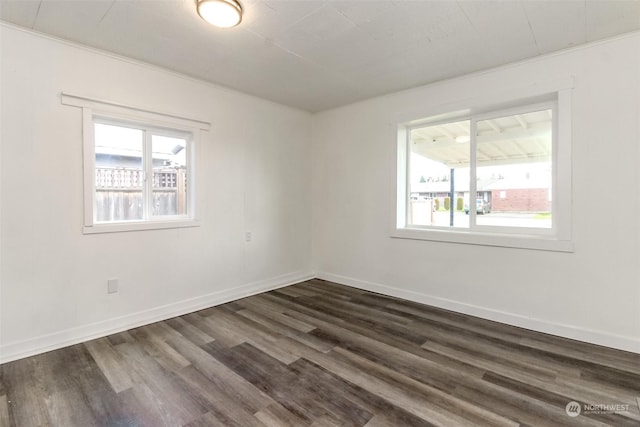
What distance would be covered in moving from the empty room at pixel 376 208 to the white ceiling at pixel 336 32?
0.07ft

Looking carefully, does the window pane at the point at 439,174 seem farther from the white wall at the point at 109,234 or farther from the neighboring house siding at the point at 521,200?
the white wall at the point at 109,234

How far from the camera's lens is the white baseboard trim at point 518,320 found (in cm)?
253

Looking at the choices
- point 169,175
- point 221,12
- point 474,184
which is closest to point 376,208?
point 474,184

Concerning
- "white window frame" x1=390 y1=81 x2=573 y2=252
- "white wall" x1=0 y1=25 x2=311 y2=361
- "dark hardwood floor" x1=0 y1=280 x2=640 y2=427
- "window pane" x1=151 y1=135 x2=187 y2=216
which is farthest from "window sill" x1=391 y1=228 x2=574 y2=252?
"window pane" x1=151 y1=135 x2=187 y2=216

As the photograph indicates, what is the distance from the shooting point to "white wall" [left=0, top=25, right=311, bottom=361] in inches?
94.7

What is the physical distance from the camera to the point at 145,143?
3.21 meters

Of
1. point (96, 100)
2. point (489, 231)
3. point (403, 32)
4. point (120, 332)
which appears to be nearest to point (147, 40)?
point (96, 100)

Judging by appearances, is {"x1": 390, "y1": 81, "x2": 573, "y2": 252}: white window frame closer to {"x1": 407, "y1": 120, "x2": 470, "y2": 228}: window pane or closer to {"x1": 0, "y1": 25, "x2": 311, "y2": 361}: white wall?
{"x1": 407, "y1": 120, "x2": 470, "y2": 228}: window pane

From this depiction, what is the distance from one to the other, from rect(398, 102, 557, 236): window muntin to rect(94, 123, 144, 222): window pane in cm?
313

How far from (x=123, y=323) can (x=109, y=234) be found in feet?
2.86

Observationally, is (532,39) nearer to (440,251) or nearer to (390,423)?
(440,251)

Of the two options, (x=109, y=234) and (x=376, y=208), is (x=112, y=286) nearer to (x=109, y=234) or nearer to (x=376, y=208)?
(x=109, y=234)

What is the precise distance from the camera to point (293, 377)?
2.14 m

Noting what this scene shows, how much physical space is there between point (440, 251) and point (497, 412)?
1.94 m
